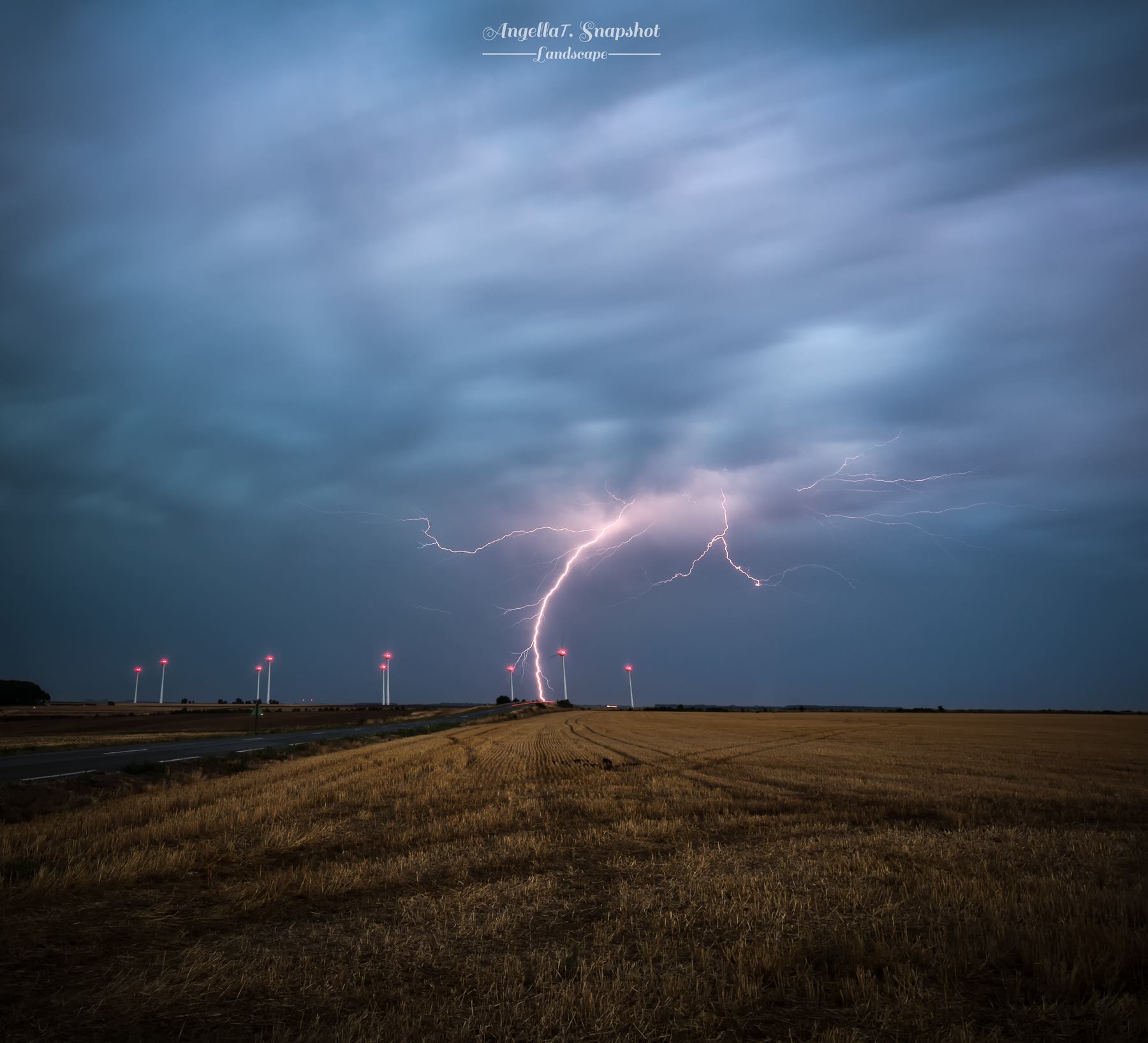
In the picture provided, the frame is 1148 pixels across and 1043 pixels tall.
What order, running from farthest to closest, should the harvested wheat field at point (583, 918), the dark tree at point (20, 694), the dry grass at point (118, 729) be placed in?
1. the dark tree at point (20, 694)
2. the dry grass at point (118, 729)
3. the harvested wheat field at point (583, 918)

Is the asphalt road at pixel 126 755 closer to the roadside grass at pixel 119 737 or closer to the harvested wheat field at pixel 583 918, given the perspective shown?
the roadside grass at pixel 119 737

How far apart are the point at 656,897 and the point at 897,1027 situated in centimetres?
336

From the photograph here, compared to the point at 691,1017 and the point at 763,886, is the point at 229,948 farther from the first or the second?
the point at 763,886

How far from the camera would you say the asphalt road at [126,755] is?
2098 cm

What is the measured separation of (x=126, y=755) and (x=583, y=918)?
95.4 ft

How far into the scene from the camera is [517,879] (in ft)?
28.0

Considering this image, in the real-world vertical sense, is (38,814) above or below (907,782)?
above

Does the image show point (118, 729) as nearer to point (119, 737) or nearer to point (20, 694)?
point (119, 737)

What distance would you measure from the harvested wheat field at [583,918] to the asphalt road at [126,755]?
926cm

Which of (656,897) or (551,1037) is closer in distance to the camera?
(551,1037)

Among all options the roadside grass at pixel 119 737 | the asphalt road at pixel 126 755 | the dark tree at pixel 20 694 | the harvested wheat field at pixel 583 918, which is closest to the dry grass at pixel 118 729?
the roadside grass at pixel 119 737

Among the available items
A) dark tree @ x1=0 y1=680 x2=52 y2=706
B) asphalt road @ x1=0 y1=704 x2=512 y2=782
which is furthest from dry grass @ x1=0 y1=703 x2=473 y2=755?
dark tree @ x1=0 y1=680 x2=52 y2=706

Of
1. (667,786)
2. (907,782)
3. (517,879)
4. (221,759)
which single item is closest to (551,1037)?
(517,879)

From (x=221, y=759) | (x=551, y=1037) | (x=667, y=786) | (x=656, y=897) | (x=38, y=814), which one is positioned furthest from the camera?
(x=221, y=759)
